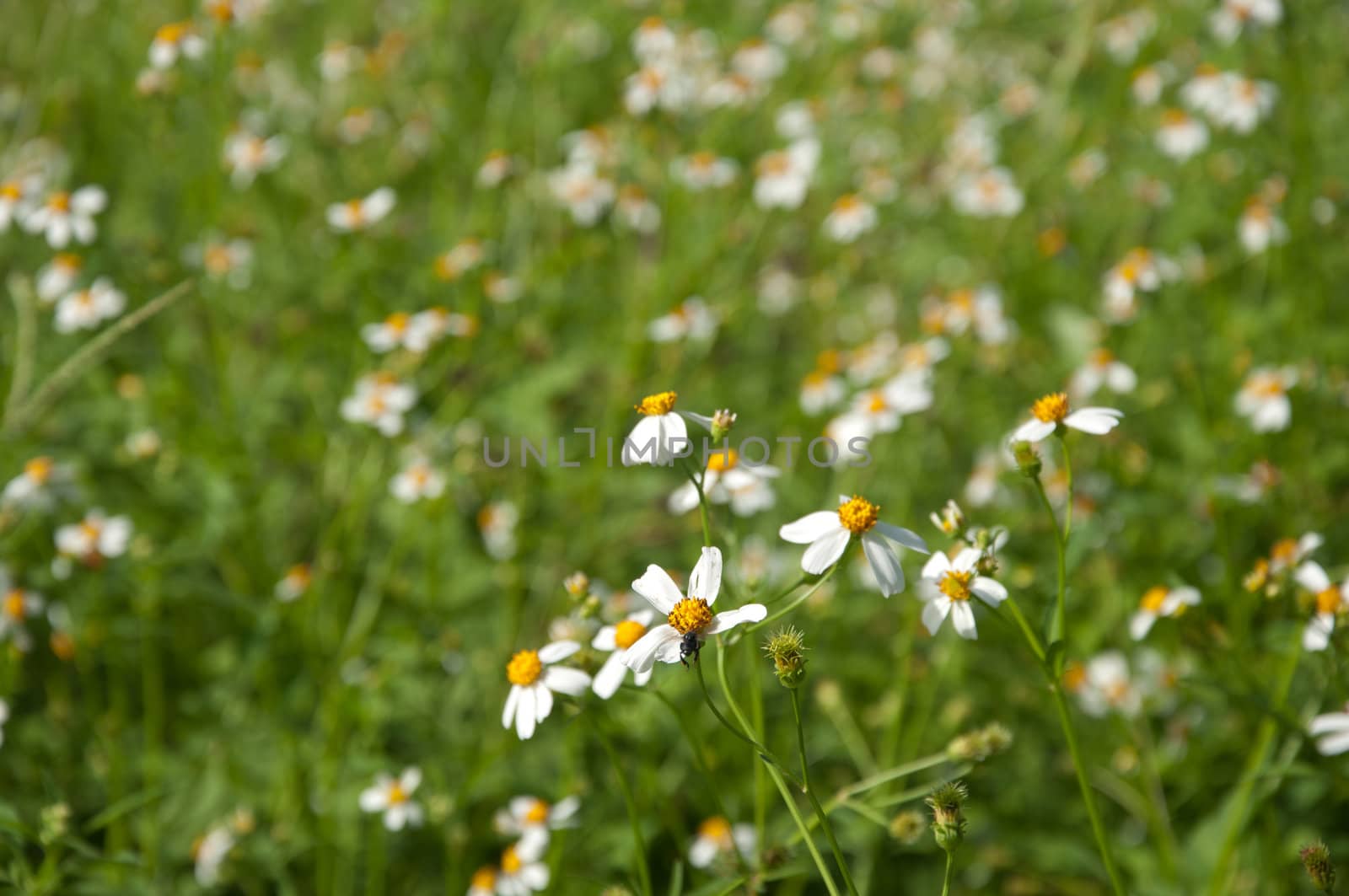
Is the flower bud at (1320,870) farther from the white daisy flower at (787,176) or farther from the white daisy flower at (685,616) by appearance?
the white daisy flower at (787,176)

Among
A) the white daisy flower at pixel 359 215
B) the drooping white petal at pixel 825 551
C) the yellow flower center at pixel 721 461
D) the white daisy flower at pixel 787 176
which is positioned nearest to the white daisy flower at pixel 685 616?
the drooping white petal at pixel 825 551

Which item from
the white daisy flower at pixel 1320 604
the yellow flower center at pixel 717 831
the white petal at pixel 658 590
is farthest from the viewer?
the yellow flower center at pixel 717 831

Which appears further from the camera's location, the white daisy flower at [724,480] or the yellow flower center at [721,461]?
the yellow flower center at [721,461]

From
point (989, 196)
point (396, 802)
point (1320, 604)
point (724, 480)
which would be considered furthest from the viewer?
point (989, 196)

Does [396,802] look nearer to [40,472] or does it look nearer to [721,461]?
[721,461]

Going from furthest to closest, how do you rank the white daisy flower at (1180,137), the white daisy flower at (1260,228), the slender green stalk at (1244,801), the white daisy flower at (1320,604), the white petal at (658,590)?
the white daisy flower at (1180,137) → the white daisy flower at (1260,228) → the slender green stalk at (1244,801) → the white daisy flower at (1320,604) → the white petal at (658,590)

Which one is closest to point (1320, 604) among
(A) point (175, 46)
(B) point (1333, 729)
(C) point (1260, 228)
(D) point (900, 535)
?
(B) point (1333, 729)

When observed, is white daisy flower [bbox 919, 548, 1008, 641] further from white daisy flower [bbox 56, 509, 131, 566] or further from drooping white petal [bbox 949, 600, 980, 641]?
white daisy flower [bbox 56, 509, 131, 566]
